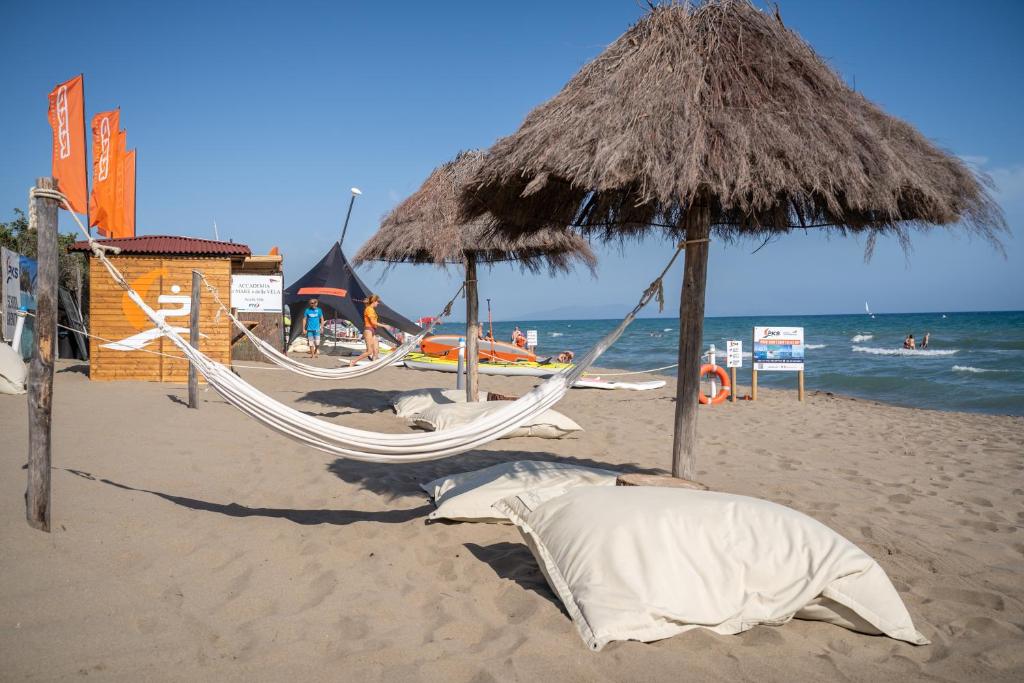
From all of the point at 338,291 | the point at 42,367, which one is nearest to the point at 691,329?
the point at 42,367

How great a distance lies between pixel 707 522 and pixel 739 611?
0.90 feet

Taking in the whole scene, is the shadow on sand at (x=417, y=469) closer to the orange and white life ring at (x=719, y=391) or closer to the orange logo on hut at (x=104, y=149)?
the orange and white life ring at (x=719, y=391)

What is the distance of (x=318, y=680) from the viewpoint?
174 centimetres

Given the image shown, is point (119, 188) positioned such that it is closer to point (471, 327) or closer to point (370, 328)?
point (370, 328)

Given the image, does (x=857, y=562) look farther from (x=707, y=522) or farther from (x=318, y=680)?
(x=318, y=680)

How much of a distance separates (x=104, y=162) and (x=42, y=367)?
7.85 metres

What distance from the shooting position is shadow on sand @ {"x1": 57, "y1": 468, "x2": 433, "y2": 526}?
122 inches

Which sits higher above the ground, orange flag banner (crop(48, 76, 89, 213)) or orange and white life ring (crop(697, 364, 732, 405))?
orange flag banner (crop(48, 76, 89, 213))

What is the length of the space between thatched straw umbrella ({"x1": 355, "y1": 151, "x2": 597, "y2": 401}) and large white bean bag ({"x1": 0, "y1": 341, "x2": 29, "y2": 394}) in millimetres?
3245

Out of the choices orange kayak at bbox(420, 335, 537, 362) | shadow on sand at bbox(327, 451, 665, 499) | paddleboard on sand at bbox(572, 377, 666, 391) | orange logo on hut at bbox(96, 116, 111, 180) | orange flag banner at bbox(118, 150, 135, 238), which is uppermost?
orange logo on hut at bbox(96, 116, 111, 180)

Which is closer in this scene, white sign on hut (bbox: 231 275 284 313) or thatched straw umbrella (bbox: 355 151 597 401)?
thatched straw umbrella (bbox: 355 151 597 401)

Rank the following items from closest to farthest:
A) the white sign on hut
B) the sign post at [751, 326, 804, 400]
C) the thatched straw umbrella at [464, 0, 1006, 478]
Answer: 1. the thatched straw umbrella at [464, 0, 1006, 478]
2. the sign post at [751, 326, 804, 400]
3. the white sign on hut

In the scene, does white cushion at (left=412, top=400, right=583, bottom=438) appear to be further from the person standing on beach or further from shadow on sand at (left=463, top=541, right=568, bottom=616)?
the person standing on beach

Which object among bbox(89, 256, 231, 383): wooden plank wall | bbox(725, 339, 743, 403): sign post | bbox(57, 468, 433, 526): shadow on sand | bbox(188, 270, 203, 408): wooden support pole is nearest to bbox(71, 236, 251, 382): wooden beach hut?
bbox(89, 256, 231, 383): wooden plank wall
